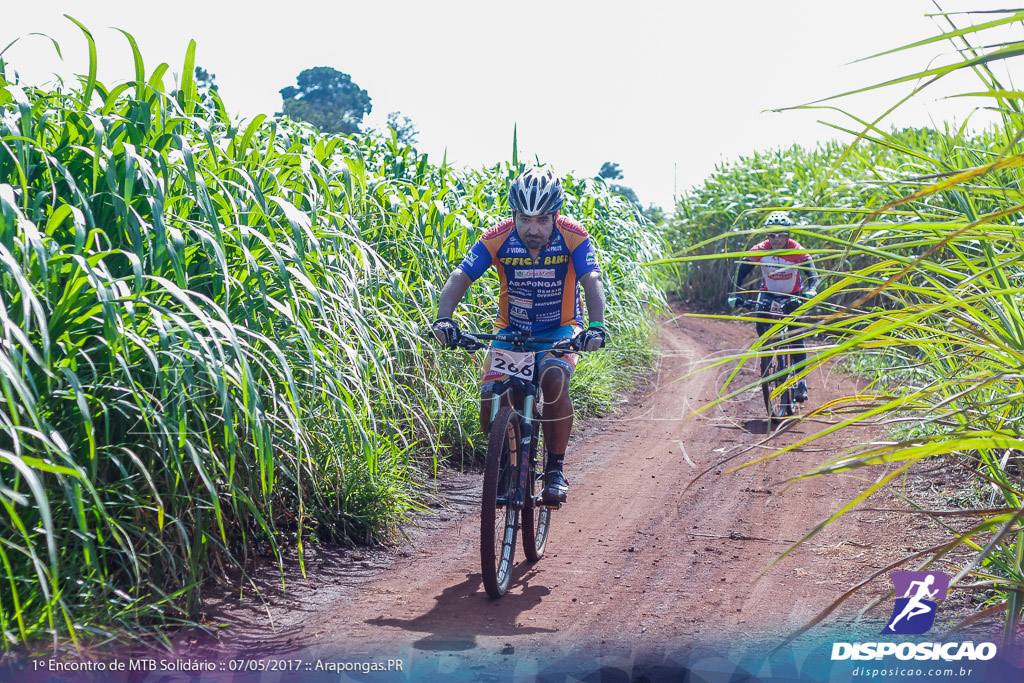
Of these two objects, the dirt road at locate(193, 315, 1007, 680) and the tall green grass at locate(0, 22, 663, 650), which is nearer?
the tall green grass at locate(0, 22, 663, 650)

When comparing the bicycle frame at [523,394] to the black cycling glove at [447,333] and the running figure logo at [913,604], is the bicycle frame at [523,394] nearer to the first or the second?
the black cycling glove at [447,333]

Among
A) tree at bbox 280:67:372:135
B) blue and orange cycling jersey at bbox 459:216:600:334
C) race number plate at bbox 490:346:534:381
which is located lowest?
race number plate at bbox 490:346:534:381

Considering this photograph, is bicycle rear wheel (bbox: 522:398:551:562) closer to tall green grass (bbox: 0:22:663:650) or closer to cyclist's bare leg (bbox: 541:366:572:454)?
cyclist's bare leg (bbox: 541:366:572:454)

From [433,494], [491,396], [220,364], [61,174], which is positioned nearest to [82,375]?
[220,364]

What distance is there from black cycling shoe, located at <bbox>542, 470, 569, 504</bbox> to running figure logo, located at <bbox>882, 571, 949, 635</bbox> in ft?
5.54

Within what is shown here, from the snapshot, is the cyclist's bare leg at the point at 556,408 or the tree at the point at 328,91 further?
the tree at the point at 328,91

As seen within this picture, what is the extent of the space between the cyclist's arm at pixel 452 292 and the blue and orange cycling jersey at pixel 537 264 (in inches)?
1.6

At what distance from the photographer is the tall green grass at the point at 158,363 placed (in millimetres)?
2922

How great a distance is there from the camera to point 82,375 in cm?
323

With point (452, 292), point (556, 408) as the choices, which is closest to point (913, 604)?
point (556, 408)

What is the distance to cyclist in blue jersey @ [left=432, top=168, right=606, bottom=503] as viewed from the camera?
4.46 metres

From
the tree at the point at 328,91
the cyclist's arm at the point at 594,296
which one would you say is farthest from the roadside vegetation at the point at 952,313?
the tree at the point at 328,91

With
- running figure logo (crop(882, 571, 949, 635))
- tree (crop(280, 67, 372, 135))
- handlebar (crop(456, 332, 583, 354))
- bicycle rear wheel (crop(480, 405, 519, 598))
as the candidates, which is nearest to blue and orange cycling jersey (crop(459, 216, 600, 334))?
handlebar (crop(456, 332, 583, 354))

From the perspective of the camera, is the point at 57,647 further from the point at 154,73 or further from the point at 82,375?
the point at 154,73
